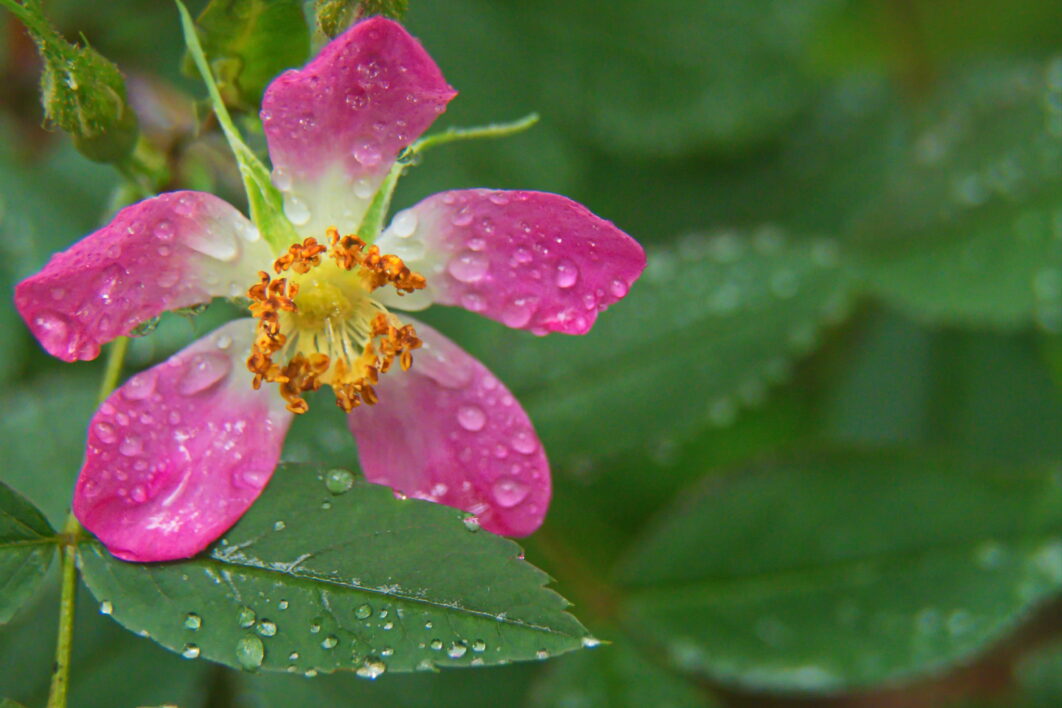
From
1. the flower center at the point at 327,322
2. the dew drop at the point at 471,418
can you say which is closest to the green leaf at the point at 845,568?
the dew drop at the point at 471,418

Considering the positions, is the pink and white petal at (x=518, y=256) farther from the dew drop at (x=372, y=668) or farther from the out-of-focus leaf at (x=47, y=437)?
the out-of-focus leaf at (x=47, y=437)

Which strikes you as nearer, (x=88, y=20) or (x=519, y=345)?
(x=519, y=345)

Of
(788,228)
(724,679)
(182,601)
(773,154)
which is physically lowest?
(182,601)

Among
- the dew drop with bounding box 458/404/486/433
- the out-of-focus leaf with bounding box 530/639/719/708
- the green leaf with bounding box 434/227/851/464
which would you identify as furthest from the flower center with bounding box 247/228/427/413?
the out-of-focus leaf with bounding box 530/639/719/708

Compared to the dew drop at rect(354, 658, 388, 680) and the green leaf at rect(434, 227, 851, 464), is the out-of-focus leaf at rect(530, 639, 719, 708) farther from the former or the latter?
the dew drop at rect(354, 658, 388, 680)

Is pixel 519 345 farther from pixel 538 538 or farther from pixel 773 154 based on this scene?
pixel 773 154

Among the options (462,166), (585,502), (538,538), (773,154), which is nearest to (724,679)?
(538,538)

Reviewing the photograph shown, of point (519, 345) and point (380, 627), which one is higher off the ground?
point (519, 345)
